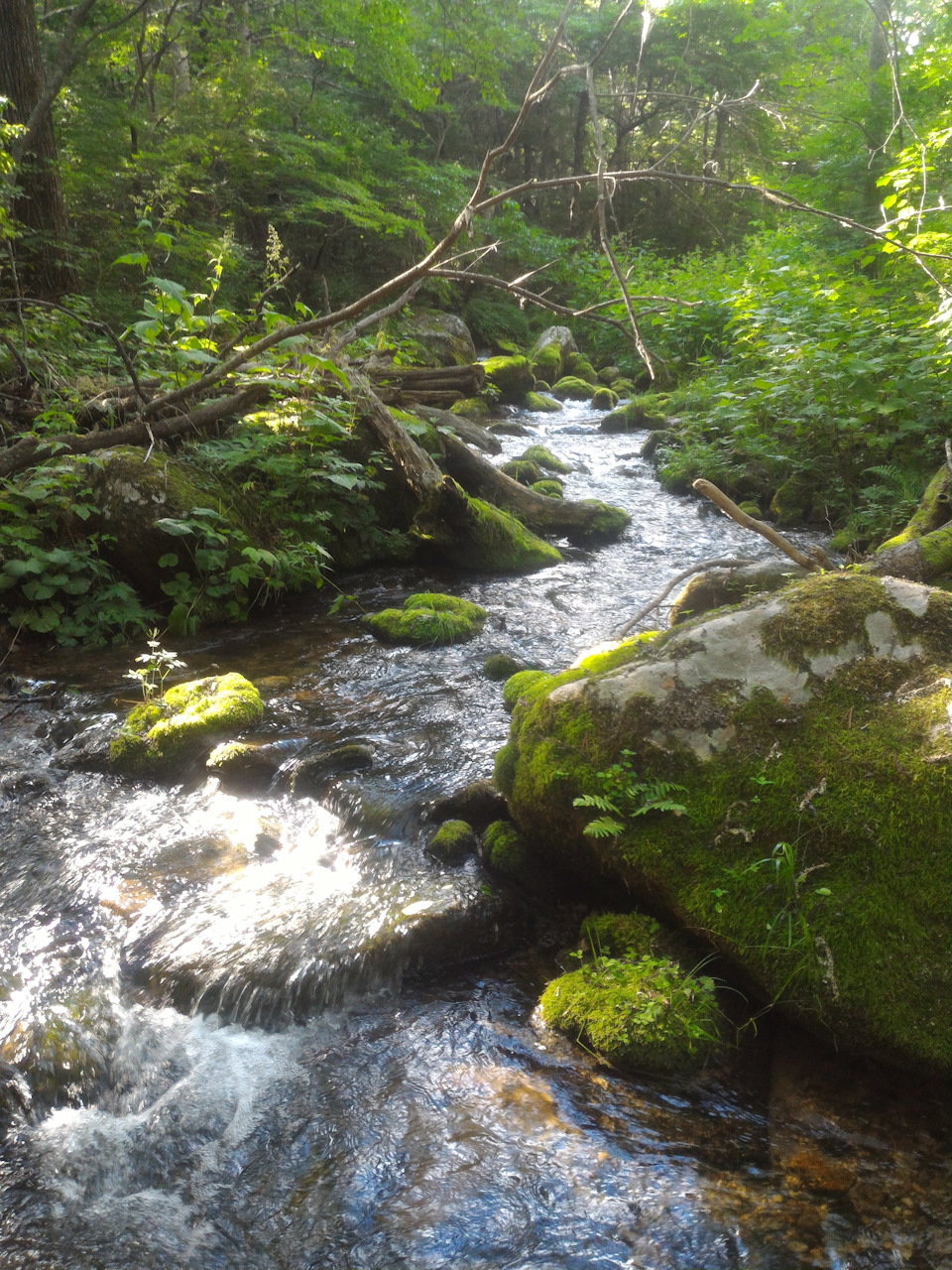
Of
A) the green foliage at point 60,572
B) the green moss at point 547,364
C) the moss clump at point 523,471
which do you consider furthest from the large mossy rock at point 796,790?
the green moss at point 547,364

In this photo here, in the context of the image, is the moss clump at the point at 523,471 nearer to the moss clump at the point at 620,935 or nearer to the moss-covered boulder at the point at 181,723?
the moss-covered boulder at the point at 181,723

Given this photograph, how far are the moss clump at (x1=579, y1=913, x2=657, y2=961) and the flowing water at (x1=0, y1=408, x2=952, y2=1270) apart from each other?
225 mm

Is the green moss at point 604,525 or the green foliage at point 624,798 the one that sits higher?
the green foliage at point 624,798

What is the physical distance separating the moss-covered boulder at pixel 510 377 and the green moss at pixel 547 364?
215 cm

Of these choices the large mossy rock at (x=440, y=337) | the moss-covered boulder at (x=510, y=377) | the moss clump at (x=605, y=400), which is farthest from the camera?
the moss clump at (x=605, y=400)

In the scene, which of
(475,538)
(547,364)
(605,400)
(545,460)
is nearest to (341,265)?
(547,364)

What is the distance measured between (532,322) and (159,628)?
62.0 ft

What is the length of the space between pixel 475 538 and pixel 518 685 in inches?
137

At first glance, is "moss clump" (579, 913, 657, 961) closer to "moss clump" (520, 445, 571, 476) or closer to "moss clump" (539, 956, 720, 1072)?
"moss clump" (539, 956, 720, 1072)

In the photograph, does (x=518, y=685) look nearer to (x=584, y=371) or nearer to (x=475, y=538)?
(x=475, y=538)

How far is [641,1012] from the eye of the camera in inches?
107

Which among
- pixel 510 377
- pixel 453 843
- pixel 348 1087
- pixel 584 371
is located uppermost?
pixel 584 371

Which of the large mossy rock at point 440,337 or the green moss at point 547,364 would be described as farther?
the green moss at point 547,364

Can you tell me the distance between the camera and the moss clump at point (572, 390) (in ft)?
56.7
